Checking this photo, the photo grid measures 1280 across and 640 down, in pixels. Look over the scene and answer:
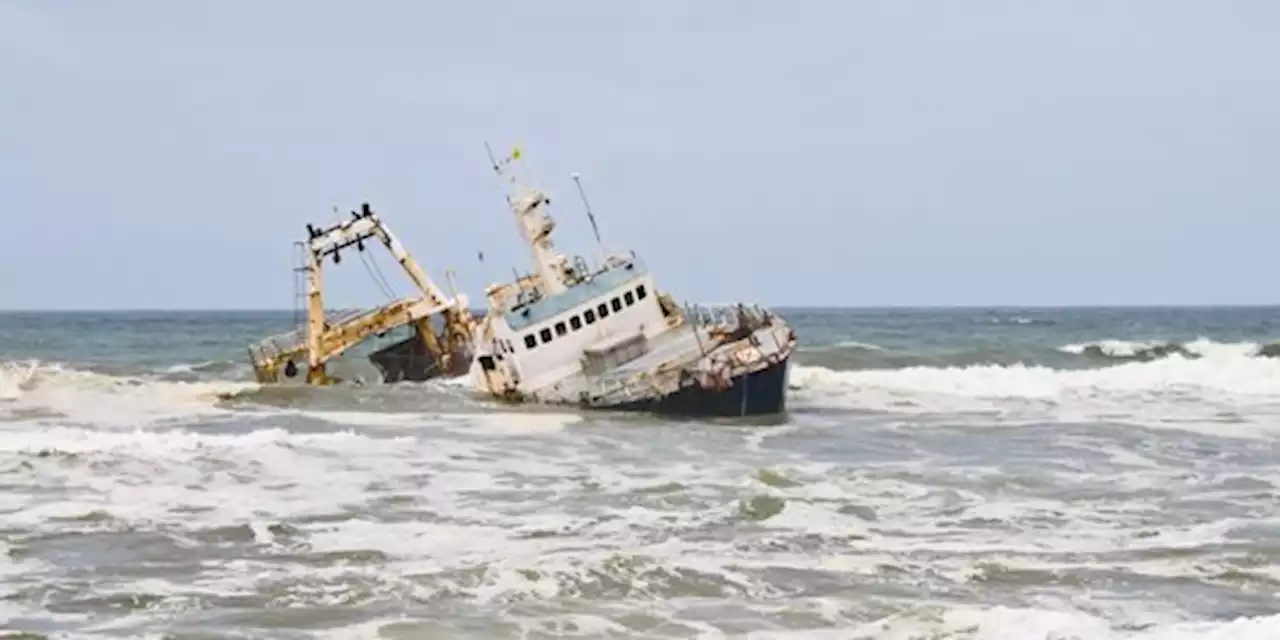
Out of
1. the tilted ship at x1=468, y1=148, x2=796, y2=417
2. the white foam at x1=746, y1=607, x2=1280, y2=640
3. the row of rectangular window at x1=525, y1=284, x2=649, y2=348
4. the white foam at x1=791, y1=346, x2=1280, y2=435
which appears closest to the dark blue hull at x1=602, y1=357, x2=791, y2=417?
the tilted ship at x1=468, y1=148, x2=796, y2=417

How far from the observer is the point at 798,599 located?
13.4 meters

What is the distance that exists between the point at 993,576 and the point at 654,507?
553 cm

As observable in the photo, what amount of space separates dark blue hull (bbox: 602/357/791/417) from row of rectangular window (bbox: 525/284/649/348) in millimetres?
2397

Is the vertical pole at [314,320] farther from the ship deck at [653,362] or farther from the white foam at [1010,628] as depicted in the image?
the white foam at [1010,628]

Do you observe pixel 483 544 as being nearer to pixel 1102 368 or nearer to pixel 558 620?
pixel 558 620

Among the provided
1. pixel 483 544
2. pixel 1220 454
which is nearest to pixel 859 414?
pixel 1220 454

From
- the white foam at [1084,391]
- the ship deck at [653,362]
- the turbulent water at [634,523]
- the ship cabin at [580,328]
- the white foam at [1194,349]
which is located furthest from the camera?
the white foam at [1194,349]

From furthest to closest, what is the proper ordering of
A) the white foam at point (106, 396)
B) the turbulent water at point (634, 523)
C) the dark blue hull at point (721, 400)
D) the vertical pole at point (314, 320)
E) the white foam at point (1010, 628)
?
1. the vertical pole at point (314, 320)
2. the white foam at point (106, 396)
3. the dark blue hull at point (721, 400)
4. the turbulent water at point (634, 523)
5. the white foam at point (1010, 628)

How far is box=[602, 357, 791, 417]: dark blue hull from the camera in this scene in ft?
98.1

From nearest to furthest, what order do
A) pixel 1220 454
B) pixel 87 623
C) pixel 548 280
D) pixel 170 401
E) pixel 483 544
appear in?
pixel 87 623
pixel 483 544
pixel 1220 454
pixel 548 280
pixel 170 401

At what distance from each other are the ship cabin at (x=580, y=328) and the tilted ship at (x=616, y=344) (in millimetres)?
20

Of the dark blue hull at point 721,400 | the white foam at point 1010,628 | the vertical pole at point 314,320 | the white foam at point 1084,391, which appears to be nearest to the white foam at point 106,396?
the vertical pole at point 314,320

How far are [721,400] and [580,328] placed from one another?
3.73 metres

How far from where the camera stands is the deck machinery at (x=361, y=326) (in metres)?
38.5
